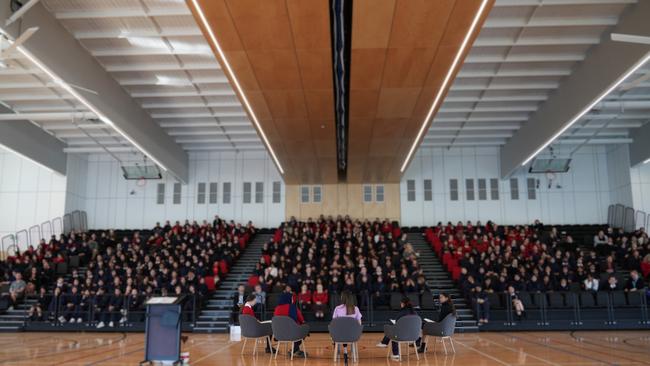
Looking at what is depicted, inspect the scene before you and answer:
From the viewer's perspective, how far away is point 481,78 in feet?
62.1

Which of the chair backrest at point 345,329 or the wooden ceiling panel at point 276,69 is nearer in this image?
the chair backrest at point 345,329

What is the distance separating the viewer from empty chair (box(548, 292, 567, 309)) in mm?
17406

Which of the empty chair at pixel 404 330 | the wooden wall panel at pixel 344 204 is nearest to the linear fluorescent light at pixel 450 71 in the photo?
the empty chair at pixel 404 330

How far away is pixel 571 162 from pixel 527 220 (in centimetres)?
374

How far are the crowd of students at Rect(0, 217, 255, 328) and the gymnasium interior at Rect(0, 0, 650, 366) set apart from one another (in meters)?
0.10

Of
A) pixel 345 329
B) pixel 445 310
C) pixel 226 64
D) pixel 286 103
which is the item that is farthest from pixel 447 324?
pixel 226 64

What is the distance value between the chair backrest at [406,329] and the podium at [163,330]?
13.6 feet

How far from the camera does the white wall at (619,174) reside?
25.7m

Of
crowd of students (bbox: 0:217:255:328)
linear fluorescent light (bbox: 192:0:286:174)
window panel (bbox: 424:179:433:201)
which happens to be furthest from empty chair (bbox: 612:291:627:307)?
crowd of students (bbox: 0:217:255:328)

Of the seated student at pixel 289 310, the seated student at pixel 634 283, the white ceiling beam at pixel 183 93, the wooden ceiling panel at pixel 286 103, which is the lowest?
the seated student at pixel 289 310

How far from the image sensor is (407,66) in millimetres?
12719

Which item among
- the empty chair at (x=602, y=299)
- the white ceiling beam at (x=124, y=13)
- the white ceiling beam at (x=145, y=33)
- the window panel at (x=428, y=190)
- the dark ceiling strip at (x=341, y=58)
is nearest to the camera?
the dark ceiling strip at (x=341, y=58)

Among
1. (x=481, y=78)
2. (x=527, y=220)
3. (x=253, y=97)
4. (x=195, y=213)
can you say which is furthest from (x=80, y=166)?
(x=527, y=220)

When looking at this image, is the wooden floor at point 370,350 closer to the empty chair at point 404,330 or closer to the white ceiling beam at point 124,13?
the empty chair at point 404,330
